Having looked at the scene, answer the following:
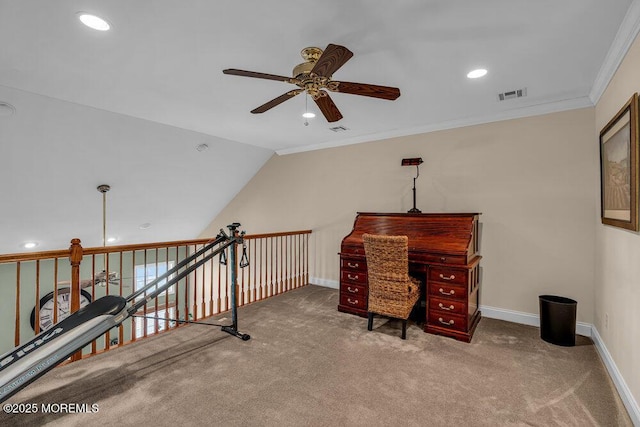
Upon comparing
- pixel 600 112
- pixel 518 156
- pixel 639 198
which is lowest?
pixel 639 198

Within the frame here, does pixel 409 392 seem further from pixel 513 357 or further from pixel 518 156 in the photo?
pixel 518 156

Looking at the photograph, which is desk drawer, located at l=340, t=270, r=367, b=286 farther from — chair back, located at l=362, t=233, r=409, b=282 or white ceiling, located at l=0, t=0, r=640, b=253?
white ceiling, located at l=0, t=0, r=640, b=253

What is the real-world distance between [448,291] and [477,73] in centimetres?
211

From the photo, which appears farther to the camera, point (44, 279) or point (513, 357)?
point (44, 279)

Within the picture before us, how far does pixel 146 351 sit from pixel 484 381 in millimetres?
2951

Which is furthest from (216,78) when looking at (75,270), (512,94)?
(512,94)

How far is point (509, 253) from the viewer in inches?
142

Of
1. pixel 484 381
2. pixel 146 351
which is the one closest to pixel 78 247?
pixel 146 351

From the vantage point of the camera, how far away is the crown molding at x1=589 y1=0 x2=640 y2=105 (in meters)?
Answer: 1.83

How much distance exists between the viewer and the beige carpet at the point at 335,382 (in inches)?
76.9

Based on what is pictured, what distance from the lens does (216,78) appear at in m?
2.71

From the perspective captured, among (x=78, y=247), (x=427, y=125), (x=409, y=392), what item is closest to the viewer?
(x=409, y=392)

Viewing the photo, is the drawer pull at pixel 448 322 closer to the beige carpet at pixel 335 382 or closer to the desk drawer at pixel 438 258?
the beige carpet at pixel 335 382

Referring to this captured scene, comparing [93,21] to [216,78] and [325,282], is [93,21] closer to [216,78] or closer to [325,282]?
[216,78]
